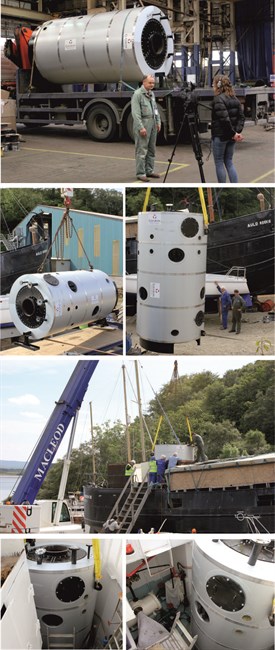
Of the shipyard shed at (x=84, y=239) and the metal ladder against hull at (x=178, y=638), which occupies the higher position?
the shipyard shed at (x=84, y=239)

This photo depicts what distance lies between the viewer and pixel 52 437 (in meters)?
4.87

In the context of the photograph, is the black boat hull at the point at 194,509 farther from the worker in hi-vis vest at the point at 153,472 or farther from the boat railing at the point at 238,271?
the boat railing at the point at 238,271

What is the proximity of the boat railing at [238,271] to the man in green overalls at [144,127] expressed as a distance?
5.08 ft

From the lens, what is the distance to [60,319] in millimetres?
4793

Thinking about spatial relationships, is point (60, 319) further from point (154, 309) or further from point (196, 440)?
point (196, 440)

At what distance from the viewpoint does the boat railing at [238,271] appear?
5.07 metres

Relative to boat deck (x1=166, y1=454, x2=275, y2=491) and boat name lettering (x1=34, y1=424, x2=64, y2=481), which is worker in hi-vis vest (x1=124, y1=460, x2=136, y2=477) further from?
boat name lettering (x1=34, y1=424, x2=64, y2=481)

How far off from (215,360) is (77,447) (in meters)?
1.20

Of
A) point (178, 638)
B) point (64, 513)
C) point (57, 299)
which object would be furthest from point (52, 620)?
point (57, 299)

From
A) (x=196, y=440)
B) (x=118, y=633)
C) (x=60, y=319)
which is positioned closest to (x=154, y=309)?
(x=60, y=319)

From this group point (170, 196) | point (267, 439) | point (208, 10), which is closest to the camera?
point (170, 196)

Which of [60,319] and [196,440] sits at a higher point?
[60,319]

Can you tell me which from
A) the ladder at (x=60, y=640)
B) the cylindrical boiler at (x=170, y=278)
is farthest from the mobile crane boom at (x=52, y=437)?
the ladder at (x=60, y=640)

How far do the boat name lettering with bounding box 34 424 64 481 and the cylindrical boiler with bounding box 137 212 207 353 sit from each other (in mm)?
899
